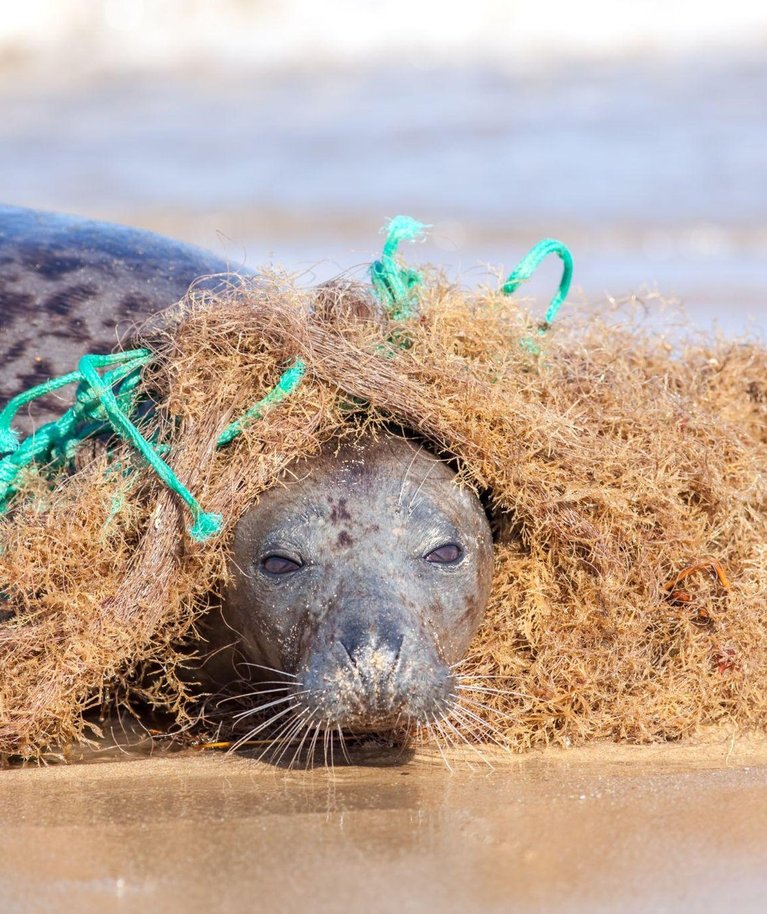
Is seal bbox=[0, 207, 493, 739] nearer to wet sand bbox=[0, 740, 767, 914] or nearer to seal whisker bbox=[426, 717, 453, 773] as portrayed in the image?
seal whisker bbox=[426, 717, 453, 773]

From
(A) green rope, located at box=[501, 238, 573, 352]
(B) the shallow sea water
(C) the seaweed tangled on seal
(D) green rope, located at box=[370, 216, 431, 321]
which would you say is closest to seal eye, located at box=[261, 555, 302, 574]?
(C) the seaweed tangled on seal

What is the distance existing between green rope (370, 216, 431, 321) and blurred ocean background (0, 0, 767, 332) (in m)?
0.09

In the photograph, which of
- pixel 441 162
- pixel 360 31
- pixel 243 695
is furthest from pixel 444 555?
pixel 360 31

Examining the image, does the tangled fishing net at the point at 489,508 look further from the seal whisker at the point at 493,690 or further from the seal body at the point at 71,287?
the seal body at the point at 71,287

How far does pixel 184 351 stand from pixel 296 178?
9.98 meters

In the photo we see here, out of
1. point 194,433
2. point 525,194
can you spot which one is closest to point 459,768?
point 194,433

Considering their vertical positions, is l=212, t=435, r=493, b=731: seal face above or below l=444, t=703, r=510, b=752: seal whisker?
above

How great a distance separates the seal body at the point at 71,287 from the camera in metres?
3.65

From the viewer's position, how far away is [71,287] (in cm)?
391

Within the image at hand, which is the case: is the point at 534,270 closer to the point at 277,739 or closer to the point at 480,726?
the point at 480,726

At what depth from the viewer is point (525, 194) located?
11.6m

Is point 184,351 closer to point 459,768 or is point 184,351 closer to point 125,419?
point 125,419

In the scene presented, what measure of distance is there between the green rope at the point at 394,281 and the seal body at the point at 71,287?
1.60 ft

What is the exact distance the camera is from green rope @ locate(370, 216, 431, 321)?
10.6 ft
